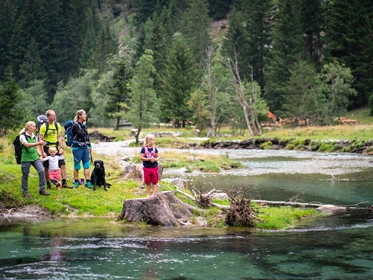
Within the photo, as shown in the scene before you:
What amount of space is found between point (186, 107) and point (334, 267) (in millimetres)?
68913

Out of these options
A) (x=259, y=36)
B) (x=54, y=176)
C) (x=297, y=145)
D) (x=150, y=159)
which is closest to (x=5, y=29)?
(x=259, y=36)

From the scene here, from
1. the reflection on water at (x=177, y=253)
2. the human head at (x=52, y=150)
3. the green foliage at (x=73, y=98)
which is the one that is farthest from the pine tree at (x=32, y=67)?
the reflection on water at (x=177, y=253)

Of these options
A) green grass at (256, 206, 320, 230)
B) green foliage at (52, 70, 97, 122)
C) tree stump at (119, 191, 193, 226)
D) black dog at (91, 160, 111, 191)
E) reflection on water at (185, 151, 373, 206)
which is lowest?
reflection on water at (185, 151, 373, 206)

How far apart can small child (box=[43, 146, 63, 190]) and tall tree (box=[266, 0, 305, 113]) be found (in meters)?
73.6

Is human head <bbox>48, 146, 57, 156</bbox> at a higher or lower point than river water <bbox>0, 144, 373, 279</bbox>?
higher

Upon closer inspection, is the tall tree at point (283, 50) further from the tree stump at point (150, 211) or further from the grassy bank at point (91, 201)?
the tree stump at point (150, 211)

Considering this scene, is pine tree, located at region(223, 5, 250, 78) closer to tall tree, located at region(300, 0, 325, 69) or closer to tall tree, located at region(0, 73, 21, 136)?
tall tree, located at region(300, 0, 325, 69)

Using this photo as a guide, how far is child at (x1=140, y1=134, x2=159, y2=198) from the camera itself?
13.8m

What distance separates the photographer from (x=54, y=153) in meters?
15.2

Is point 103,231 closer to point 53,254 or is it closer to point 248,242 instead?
point 53,254

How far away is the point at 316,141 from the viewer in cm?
4753

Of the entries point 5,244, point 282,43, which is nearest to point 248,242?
point 5,244

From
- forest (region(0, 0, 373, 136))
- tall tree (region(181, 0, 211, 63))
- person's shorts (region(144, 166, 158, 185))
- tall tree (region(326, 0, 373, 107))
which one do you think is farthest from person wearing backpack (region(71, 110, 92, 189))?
tall tree (region(181, 0, 211, 63))

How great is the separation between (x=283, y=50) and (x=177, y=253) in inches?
3261
